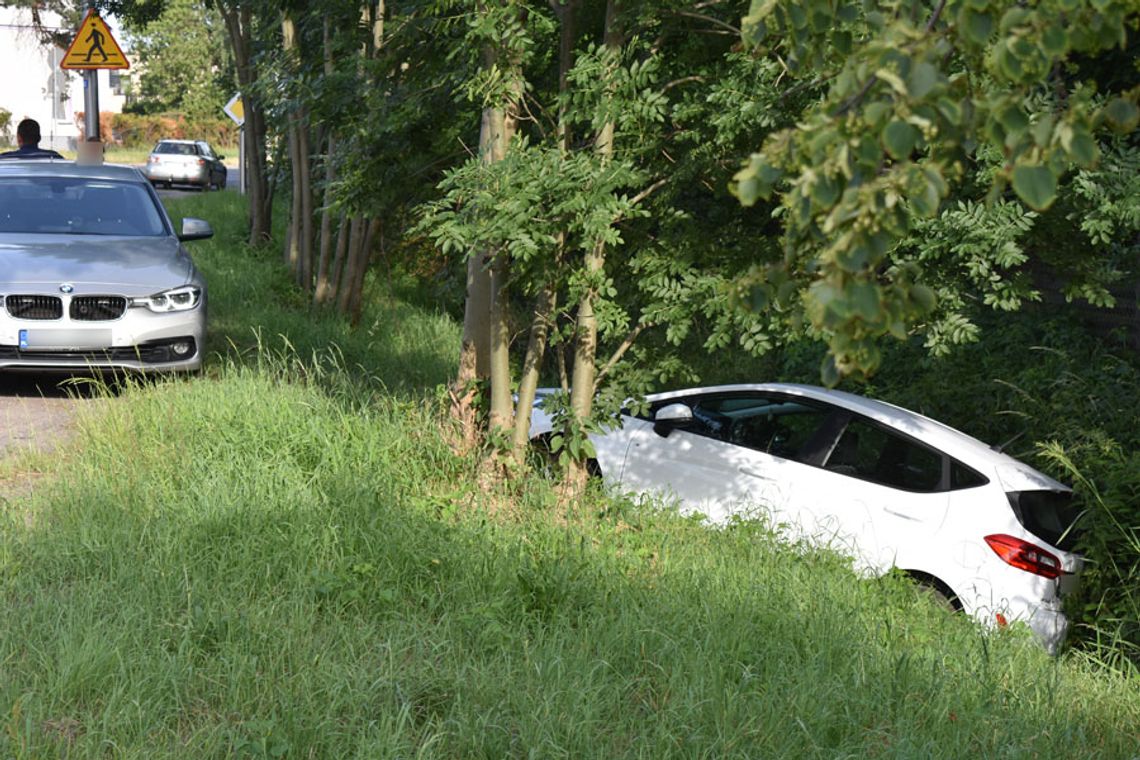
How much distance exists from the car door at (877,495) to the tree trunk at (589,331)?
1.28 m

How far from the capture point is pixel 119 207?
444 inches

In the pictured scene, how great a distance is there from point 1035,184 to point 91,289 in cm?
840

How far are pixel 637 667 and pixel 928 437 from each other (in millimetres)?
2997

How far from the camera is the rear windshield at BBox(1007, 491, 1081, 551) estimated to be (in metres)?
6.91

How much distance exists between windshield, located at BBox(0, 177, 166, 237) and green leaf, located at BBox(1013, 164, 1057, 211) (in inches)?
384

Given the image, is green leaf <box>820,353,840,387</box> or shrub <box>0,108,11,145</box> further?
shrub <box>0,108,11,145</box>

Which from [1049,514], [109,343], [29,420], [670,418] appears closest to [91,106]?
[109,343]

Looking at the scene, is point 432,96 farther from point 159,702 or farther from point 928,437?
point 159,702

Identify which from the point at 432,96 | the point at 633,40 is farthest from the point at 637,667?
the point at 432,96

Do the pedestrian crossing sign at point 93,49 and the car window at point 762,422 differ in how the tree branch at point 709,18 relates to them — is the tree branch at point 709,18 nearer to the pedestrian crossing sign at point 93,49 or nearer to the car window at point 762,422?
the car window at point 762,422

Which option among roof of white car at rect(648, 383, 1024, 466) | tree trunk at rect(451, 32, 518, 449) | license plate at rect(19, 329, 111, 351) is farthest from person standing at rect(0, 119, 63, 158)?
roof of white car at rect(648, 383, 1024, 466)

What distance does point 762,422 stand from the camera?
26.8 feet

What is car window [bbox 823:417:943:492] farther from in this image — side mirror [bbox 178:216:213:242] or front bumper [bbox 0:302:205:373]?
side mirror [bbox 178:216:213:242]

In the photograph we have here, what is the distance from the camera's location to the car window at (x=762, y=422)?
786 centimetres
